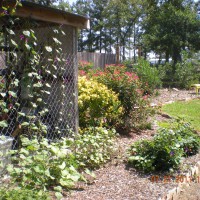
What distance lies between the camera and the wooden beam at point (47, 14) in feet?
14.0

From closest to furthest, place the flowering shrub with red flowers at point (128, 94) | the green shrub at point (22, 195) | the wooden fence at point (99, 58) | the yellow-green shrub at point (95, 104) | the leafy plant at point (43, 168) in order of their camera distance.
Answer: the green shrub at point (22, 195)
the leafy plant at point (43, 168)
the yellow-green shrub at point (95, 104)
the flowering shrub with red flowers at point (128, 94)
the wooden fence at point (99, 58)

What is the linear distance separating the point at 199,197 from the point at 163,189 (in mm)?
494

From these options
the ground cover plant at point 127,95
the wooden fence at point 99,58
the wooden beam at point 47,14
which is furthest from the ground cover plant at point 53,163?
the wooden fence at point 99,58

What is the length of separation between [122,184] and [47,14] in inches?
106

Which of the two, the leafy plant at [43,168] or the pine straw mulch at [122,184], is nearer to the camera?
the leafy plant at [43,168]

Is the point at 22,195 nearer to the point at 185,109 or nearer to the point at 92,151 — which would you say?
the point at 92,151

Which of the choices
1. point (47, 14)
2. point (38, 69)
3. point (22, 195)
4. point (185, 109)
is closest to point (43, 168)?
point (22, 195)

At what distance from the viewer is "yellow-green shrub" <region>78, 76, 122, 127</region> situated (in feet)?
19.7

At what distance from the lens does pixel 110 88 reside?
6.71 metres

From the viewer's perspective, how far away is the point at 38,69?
16.7ft

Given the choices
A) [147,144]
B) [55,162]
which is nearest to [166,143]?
[147,144]

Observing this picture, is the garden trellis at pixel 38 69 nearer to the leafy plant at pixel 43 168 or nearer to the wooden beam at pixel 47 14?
the wooden beam at pixel 47 14

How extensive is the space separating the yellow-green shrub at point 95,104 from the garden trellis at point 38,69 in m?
0.43

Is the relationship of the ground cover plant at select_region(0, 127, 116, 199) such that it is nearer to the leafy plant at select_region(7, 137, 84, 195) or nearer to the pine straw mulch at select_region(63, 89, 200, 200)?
the leafy plant at select_region(7, 137, 84, 195)
